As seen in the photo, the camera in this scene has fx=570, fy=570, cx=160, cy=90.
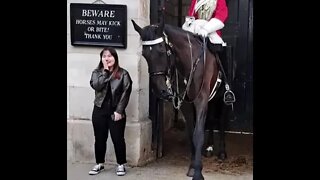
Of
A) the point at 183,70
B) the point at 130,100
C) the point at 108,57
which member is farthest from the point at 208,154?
the point at 108,57

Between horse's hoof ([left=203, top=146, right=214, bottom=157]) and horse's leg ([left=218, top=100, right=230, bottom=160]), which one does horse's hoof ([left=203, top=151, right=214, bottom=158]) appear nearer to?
horse's hoof ([left=203, top=146, right=214, bottom=157])

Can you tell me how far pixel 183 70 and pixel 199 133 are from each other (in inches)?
29.3

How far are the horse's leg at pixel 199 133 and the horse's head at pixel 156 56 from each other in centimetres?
69

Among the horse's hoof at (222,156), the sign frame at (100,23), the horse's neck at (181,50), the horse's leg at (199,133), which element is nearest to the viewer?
the horse's neck at (181,50)

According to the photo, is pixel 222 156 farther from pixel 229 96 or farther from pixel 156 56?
pixel 156 56

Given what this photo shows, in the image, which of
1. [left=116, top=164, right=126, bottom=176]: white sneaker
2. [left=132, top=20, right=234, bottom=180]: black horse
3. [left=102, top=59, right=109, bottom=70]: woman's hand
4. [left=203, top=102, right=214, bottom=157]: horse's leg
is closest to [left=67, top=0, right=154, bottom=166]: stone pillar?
[left=116, top=164, right=126, bottom=176]: white sneaker

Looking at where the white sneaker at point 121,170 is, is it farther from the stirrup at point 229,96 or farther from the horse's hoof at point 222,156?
the stirrup at point 229,96

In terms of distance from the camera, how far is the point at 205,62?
680 cm

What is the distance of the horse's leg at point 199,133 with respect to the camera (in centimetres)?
651

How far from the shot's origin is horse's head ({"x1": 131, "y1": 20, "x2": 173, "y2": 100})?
19.5 ft

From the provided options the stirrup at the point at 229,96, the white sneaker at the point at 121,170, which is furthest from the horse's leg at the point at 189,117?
the white sneaker at the point at 121,170
